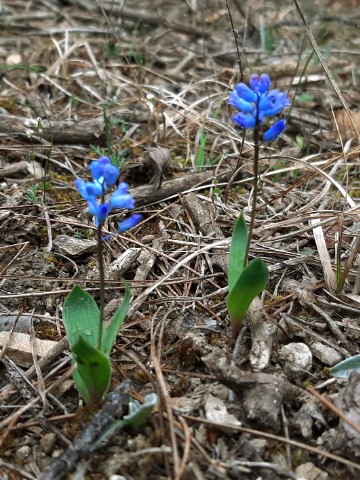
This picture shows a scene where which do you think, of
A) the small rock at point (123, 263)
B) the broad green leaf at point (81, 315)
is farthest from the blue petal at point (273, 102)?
the small rock at point (123, 263)

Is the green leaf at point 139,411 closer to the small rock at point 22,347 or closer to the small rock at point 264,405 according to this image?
the small rock at point 264,405

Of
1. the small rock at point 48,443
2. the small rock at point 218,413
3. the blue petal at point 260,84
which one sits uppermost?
the blue petal at point 260,84

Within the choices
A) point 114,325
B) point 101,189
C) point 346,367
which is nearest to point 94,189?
point 101,189

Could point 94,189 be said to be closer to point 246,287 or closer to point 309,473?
point 246,287

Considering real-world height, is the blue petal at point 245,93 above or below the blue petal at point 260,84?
below

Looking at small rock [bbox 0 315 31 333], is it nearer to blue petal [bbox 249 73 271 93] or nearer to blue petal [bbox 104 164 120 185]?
blue petal [bbox 104 164 120 185]

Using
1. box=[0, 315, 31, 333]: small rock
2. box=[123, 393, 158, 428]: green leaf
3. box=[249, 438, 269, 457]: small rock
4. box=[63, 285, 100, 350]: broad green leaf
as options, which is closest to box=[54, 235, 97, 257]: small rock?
box=[0, 315, 31, 333]: small rock
